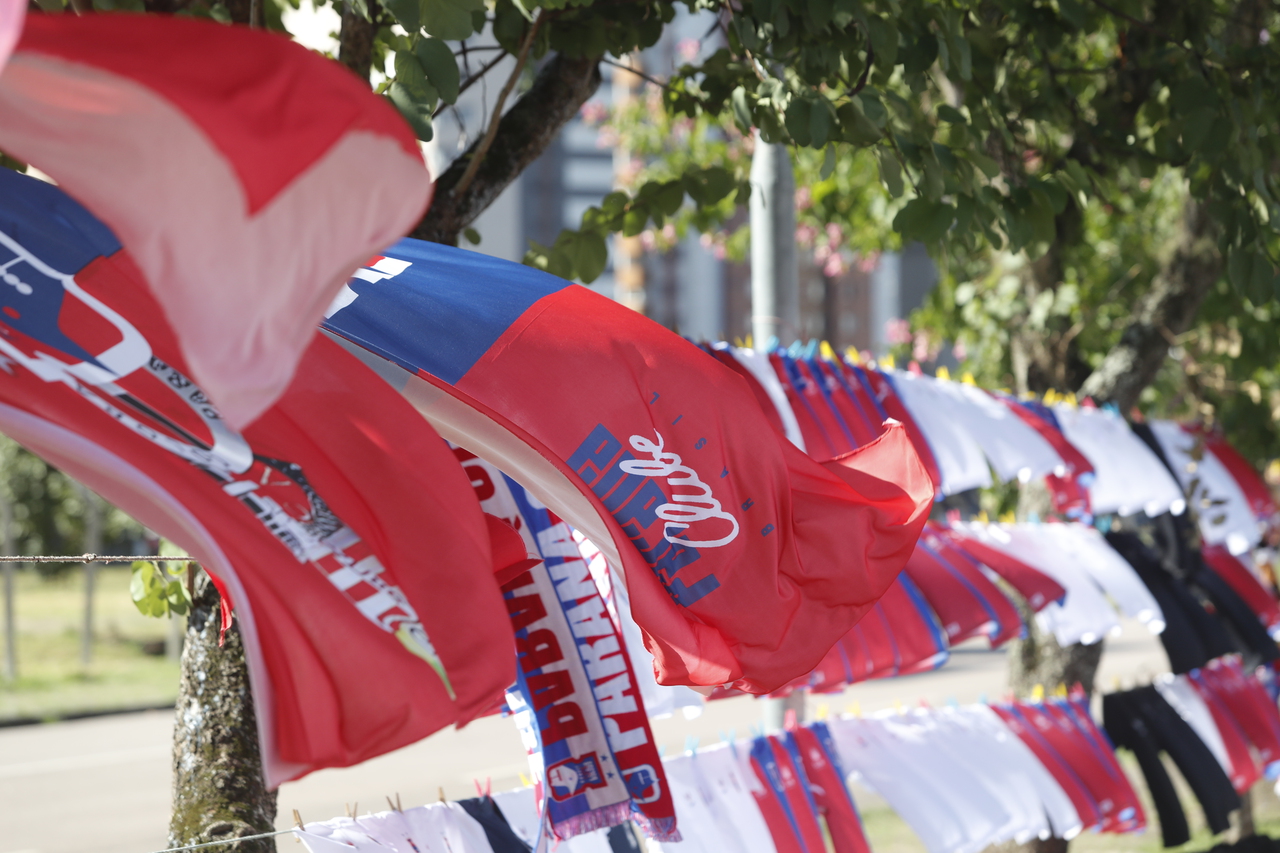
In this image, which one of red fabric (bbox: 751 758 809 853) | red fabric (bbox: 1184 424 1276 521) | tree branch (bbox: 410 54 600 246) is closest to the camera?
tree branch (bbox: 410 54 600 246)

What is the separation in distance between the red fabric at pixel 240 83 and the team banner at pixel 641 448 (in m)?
0.72

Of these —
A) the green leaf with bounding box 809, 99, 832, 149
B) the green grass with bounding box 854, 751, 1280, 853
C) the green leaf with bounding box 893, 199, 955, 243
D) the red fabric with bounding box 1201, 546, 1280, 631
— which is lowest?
the green grass with bounding box 854, 751, 1280, 853

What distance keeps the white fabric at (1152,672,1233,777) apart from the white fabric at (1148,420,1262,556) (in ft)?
2.14

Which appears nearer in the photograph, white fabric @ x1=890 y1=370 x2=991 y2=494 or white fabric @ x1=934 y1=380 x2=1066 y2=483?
white fabric @ x1=890 y1=370 x2=991 y2=494

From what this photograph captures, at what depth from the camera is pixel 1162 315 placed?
16.8 feet

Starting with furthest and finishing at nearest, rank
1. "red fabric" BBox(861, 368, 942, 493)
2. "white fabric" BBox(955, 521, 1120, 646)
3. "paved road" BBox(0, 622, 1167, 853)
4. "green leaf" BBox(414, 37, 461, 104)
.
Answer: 1. "paved road" BBox(0, 622, 1167, 853)
2. "white fabric" BBox(955, 521, 1120, 646)
3. "red fabric" BBox(861, 368, 942, 493)
4. "green leaf" BBox(414, 37, 461, 104)

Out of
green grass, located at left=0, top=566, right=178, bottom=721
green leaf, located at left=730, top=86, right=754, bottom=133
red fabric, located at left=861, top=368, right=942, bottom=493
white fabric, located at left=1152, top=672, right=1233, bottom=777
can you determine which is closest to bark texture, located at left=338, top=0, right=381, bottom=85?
green leaf, located at left=730, top=86, right=754, bottom=133

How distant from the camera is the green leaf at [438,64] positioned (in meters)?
2.17

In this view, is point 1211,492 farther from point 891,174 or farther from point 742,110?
point 742,110

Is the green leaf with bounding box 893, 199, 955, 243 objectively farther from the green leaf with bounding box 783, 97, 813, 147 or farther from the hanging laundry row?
the hanging laundry row

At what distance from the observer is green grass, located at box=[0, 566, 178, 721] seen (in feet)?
40.7

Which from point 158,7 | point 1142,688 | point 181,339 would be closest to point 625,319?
point 181,339

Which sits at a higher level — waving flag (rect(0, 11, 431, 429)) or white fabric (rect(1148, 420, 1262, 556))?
waving flag (rect(0, 11, 431, 429))

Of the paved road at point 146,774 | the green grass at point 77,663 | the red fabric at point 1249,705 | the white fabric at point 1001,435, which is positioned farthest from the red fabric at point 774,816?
the green grass at point 77,663
